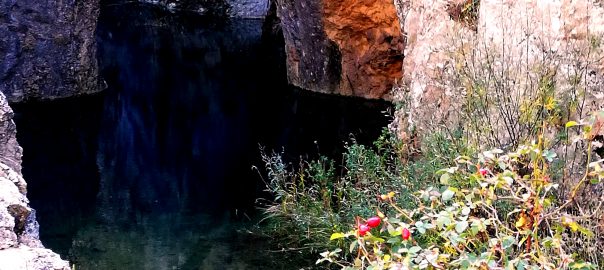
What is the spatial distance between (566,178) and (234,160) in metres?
5.82

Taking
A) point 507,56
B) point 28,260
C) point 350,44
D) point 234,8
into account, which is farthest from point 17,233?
point 234,8

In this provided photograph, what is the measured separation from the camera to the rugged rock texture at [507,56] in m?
4.05

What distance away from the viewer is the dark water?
668 centimetres

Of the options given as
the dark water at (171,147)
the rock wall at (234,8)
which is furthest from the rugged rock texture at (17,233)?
the rock wall at (234,8)

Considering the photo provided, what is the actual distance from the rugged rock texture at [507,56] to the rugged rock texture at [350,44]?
6.26 m

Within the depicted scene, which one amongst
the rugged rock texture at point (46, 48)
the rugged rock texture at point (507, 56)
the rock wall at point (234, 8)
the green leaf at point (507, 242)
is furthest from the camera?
the rock wall at point (234, 8)

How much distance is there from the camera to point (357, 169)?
20.5 feet

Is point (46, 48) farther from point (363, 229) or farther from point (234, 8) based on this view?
point (234, 8)

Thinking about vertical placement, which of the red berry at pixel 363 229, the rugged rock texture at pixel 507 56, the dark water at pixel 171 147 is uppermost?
the rugged rock texture at pixel 507 56

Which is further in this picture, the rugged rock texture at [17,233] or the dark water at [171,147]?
the dark water at [171,147]

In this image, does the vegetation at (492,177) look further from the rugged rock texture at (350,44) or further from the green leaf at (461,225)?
the rugged rock texture at (350,44)

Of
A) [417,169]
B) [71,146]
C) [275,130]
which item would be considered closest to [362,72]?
[275,130]

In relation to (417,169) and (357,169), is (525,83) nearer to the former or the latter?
(417,169)

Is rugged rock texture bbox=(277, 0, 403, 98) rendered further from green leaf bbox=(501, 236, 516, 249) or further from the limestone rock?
the limestone rock
